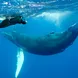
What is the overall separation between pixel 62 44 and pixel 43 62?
39814 millimetres

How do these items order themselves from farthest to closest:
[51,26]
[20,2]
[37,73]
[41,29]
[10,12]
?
1. [37,73]
2. [41,29]
3. [51,26]
4. [10,12]
5. [20,2]

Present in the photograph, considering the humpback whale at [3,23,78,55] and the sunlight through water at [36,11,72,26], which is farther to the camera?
the sunlight through water at [36,11,72,26]

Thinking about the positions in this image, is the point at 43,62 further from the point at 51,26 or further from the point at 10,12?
the point at 10,12

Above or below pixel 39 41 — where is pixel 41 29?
below

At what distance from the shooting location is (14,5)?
1794 cm

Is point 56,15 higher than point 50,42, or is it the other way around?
point 50,42

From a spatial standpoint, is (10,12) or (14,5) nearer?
(14,5)

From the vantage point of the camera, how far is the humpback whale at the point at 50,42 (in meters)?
16.8

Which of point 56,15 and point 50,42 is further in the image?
point 56,15

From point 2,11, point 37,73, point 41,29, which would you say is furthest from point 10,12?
point 37,73

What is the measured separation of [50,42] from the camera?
17.8m

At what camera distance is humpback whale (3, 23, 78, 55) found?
1677 centimetres

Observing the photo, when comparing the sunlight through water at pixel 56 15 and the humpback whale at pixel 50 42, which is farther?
the sunlight through water at pixel 56 15

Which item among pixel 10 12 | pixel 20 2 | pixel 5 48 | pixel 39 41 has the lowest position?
pixel 5 48
